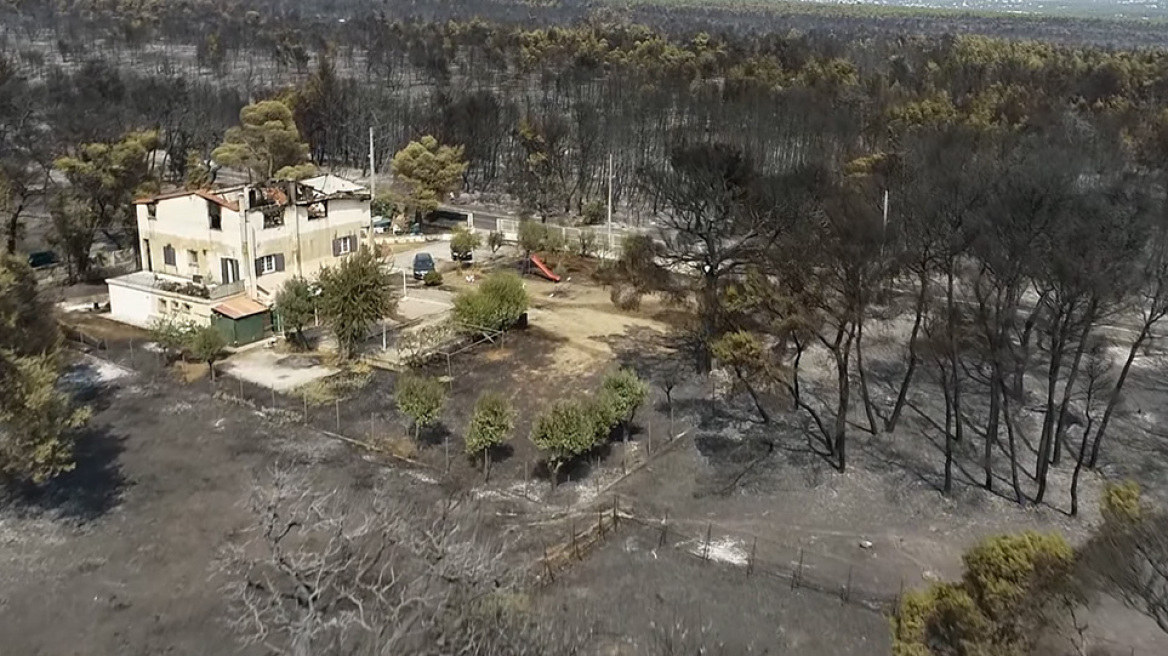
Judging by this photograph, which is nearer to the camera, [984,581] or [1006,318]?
[984,581]

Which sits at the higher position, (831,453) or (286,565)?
(286,565)

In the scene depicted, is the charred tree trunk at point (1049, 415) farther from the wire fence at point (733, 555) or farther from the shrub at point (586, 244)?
the shrub at point (586, 244)

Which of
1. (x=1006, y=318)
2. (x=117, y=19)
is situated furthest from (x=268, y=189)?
(x=117, y=19)

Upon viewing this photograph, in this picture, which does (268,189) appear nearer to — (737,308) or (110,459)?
(110,459)

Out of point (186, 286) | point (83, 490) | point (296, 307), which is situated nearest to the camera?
point (83, 490)

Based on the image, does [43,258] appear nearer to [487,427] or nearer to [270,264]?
[270,264]

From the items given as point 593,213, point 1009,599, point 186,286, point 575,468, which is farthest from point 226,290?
point 1009,599

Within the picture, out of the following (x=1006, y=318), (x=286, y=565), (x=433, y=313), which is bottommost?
(x=433, y=313)
